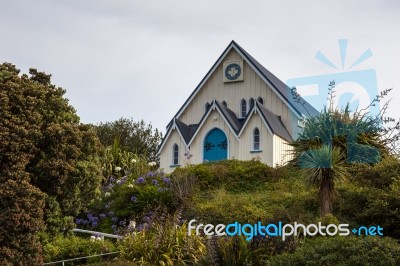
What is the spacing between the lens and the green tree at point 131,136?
3953 centimetres

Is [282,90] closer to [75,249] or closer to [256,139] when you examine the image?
[256,139]

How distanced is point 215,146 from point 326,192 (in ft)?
39.9

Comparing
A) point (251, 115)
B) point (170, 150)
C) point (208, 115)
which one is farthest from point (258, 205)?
point (170, 150)

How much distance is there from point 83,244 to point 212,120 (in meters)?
13.3

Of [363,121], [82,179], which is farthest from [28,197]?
[363,121]

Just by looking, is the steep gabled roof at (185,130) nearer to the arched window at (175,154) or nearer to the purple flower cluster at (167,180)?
the arched window at (175,154)

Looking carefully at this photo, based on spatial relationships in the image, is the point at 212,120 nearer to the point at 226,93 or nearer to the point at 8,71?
the point at 226,93

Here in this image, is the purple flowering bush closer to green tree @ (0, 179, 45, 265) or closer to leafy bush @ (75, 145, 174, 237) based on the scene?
leafy bush @ (75, 145, 174, 237)

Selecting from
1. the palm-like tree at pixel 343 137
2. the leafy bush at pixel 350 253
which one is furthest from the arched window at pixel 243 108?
the leafy bush at pixel 350 253

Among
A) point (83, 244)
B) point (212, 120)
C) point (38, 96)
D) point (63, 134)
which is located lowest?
point (83, 244)

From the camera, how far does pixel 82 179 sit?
1359 centimetres

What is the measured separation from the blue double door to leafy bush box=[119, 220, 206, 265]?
13.1 meters

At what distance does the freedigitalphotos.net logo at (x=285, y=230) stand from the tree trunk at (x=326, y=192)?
0.99m

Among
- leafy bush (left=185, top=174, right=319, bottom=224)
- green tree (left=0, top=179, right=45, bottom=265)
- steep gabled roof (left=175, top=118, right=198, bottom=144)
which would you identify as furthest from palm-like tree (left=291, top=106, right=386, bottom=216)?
steep gabled roof (left=175, top=118, right=198, bottom=144)
